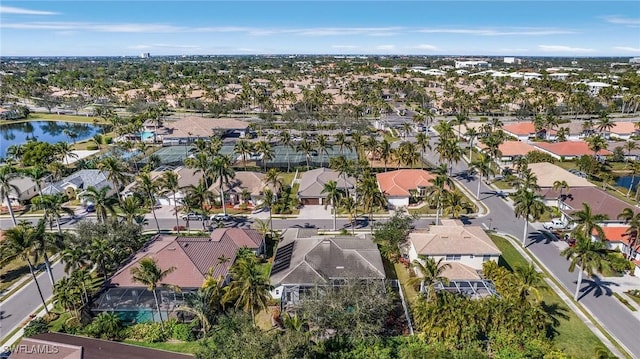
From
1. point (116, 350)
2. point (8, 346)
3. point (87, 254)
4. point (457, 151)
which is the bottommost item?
point (8, 346)

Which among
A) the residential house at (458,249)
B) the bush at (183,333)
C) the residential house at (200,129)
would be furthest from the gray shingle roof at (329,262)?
the residential house at (200,129)

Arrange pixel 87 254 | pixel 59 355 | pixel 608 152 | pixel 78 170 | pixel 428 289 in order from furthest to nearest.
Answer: pixel 608 152 → pixel 78 170 → pixel 87 254 → pixel 428 289 → pixel 59 355

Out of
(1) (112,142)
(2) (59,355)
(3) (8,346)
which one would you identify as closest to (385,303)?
(2) (59,355)

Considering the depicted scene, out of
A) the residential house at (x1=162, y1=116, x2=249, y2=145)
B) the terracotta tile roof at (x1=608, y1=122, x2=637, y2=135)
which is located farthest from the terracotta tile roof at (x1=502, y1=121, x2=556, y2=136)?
the residential house at (x1=162, y1=116, x2=249, y2=145)

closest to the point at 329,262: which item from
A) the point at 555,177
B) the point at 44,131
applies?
the point at 555,177

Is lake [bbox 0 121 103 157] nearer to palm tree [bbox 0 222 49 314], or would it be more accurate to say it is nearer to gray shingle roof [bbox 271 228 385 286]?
palm tree [bbox 0 222 49 314]

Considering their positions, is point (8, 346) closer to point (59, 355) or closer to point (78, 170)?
point (59, 355)
